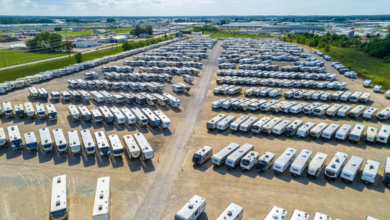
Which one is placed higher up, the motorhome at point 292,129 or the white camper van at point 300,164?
the motorhome at point 292,129

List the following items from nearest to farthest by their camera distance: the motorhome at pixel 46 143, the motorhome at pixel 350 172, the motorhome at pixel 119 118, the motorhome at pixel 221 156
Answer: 1. the motorhome at pixel 350 172
2. the motorhome at pixel 221 156
3. the motorhome at pixel 46 143
4. the motorhome at pixel 119 118

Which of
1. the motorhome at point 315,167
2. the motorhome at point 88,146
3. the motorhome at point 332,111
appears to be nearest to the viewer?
the motorhome at point 315,167

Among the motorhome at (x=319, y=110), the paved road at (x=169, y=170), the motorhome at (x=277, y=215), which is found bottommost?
the paved road at (x=169, y=170)

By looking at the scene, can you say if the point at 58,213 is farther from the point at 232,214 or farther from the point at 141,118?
the point at 141,118

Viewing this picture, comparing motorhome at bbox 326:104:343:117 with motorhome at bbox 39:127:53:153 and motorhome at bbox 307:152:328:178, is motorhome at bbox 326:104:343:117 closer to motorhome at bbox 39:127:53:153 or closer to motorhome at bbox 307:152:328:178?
motorhome at bbox 307:152:328:178

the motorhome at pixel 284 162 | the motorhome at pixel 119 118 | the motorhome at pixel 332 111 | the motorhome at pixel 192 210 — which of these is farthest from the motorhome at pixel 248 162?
the motorhome at pixel 332 111

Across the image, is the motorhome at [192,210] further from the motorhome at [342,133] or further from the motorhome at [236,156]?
the motorhome at [342,133]

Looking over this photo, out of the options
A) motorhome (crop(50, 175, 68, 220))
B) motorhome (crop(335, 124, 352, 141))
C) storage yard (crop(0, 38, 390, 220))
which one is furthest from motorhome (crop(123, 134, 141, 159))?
motorhome (crop(335, 124, 352, 141))
